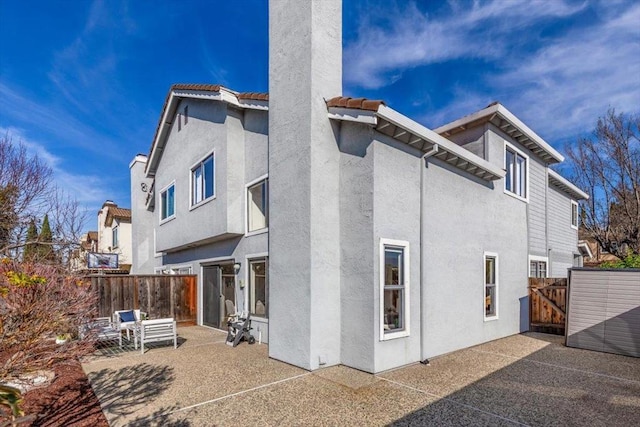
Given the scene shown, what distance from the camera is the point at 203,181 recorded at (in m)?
12.7

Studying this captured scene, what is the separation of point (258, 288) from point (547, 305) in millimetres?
9338

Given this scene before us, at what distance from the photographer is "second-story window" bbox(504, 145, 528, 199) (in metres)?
12.0

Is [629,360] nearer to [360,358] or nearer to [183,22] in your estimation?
[360,358]

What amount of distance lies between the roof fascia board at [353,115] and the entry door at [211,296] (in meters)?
7.39

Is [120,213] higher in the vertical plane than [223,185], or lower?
lower

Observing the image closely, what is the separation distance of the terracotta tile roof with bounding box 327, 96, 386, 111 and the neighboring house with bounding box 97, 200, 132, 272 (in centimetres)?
2386

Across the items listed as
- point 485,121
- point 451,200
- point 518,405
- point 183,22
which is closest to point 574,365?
point 518,405

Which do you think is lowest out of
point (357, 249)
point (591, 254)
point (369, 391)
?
point (369, 391)

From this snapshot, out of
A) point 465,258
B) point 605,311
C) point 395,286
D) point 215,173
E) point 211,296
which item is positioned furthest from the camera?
point 211,296

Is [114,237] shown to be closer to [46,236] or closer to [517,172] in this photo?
[46,236]

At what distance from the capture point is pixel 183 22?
1392cm

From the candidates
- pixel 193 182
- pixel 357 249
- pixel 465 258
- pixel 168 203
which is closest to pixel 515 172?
pixel 465 258

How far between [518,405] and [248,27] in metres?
14.8

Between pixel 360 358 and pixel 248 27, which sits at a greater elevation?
pixel 248 27
